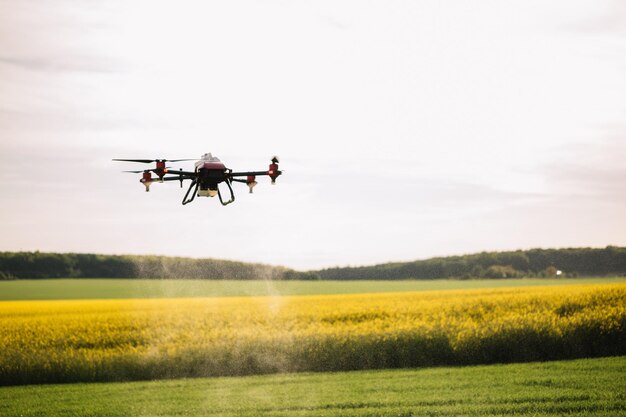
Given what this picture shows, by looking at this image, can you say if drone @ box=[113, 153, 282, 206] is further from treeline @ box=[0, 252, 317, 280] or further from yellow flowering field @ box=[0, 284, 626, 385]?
yellow flowering field @ box=[0, 284, 626, 385]

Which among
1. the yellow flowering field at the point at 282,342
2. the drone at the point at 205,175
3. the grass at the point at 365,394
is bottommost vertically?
the grass at the point at 365,394

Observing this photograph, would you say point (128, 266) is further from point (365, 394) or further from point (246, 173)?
point (365, 394)

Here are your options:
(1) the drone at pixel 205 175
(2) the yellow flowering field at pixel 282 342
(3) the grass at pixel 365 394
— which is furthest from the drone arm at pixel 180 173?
(2) the yellow flowering field at pixel 282 342

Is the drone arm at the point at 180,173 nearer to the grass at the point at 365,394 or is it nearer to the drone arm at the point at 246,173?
the drone arm at the point at 246,173

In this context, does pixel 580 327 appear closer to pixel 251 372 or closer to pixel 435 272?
pixel 251 372

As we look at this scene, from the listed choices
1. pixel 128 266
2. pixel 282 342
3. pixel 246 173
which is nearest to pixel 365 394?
pixel 282 342

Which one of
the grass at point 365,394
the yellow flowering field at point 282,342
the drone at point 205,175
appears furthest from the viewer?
the yellow flowering field at point 282,342
